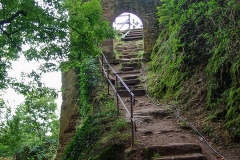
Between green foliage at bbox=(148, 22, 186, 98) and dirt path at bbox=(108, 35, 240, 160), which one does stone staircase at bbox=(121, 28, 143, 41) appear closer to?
green foliage at bbox=(148, 22, 186, 98)

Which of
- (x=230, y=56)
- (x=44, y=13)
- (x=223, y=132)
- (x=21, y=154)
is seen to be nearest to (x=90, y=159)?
(x=223, y=132)

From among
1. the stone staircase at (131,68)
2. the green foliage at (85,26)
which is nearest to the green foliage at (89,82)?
the stone staircase at (131,68)

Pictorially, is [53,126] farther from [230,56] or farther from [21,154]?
[230,56]

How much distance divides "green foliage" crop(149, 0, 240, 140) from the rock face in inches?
123

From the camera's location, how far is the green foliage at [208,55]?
4.89 metres

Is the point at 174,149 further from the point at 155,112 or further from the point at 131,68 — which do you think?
the point at 131,68

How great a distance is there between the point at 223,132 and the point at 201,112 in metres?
0.88

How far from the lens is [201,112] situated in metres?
5.43

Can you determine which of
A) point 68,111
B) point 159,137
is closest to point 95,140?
point 159,137

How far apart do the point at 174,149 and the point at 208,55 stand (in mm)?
2983

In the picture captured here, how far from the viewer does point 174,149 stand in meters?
4.07

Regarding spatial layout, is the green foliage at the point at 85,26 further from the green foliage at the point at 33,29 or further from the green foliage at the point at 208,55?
the green foliage at the point at 208,55

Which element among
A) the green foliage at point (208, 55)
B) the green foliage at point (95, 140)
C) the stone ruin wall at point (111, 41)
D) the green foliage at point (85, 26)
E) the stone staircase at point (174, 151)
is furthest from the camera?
the stone ruin wall at point (111, 41)

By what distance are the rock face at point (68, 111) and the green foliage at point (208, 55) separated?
10.3ft
